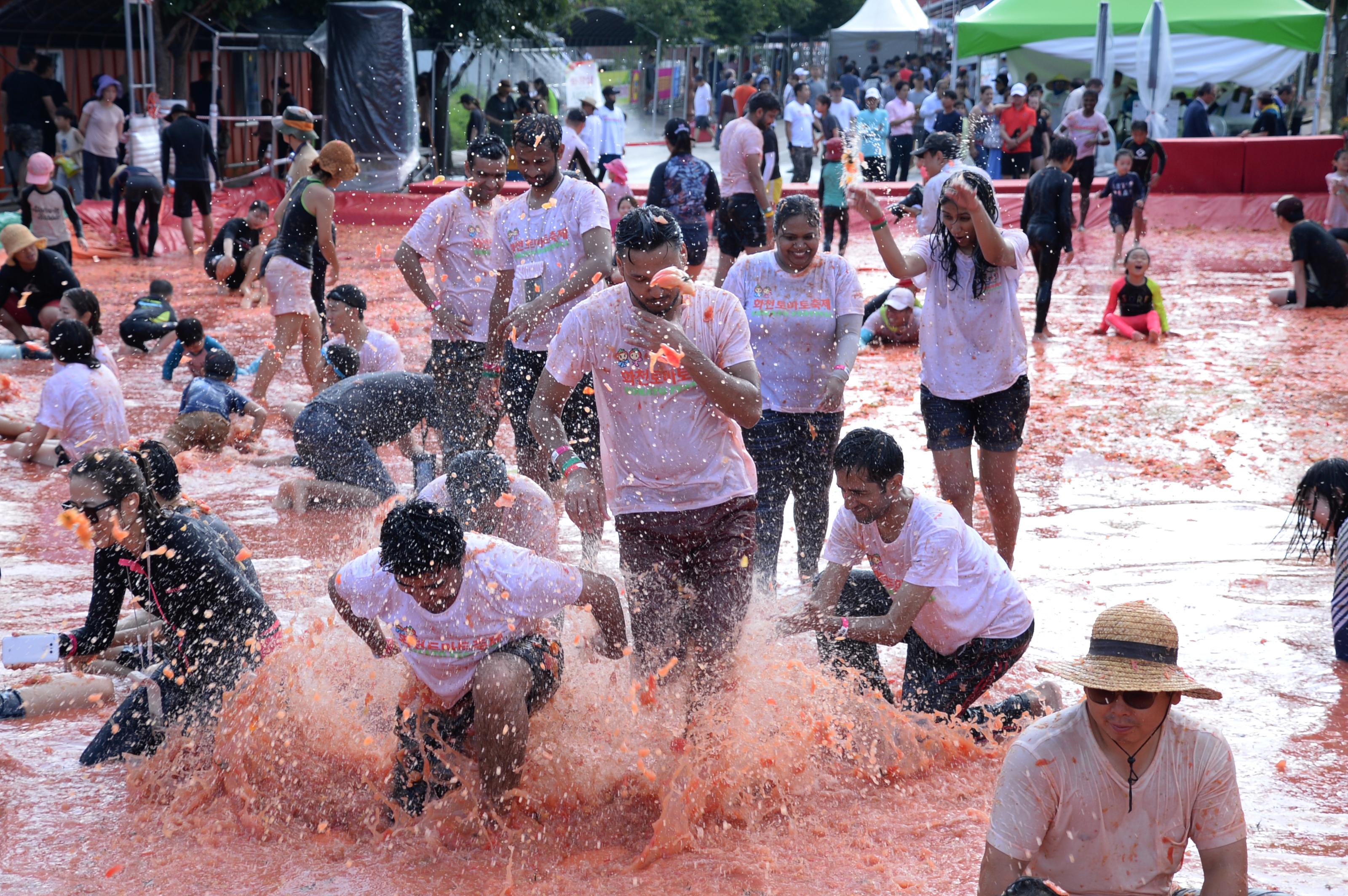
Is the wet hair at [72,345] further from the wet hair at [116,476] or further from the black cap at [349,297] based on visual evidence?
the wet hair at [116,476]

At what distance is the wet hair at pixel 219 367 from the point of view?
8.98m

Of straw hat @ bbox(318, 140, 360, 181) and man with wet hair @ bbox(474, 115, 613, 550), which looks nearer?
man with wet hair @ bbox(474, 115, 613, 550)

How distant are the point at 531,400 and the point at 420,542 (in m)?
2.29

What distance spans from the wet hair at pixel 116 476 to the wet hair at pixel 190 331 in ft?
17.3

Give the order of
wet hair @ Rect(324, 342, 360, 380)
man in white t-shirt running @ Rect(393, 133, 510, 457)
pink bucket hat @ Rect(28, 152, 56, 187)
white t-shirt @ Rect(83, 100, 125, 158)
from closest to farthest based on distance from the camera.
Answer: man in white t-shirt running @ Rect(393, 133, 510, 457), wet hair @ Rect(324, 342, 360, 380), pink bucket hat @ Rect(28, 152, 56, 187), white t-shirt @ Rect(83, 100, 125, 158)

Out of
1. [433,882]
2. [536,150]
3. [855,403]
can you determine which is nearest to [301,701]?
[433,882]

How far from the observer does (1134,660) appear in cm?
294

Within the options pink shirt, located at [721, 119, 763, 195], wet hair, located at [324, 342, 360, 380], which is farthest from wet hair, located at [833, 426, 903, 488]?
pink shirt, located at [721, 119, 763, 195]

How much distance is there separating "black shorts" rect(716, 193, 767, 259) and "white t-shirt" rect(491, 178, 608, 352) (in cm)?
701

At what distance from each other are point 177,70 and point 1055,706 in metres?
22.7

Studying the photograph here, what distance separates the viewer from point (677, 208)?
40.9 ft

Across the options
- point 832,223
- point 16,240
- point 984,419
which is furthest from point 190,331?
point 832,223

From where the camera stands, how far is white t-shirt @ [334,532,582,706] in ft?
13.7

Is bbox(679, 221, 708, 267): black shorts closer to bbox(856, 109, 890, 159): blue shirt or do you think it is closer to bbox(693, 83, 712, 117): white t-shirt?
bbox(856, 109, 890, 159): blue shirt
